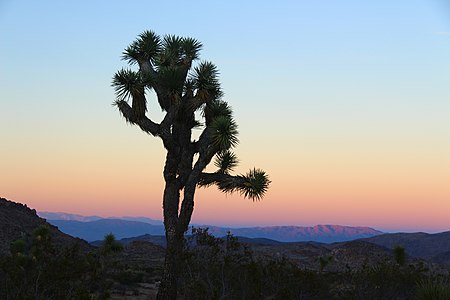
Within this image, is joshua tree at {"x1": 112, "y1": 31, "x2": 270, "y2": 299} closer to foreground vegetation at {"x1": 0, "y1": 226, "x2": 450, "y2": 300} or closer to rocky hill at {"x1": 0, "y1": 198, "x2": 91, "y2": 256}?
foreground vegetation at {"x1": 0, "y1": 226, "x2": 450, "y2": 300}

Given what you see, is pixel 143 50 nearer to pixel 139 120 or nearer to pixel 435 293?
pixel 139 120

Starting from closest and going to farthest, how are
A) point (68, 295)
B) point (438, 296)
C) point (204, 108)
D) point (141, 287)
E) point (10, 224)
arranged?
point (68, 295) → point (438, 296) → point (204, 108) → point (141, 287) → point (10, 224)

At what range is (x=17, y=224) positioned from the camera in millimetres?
42656

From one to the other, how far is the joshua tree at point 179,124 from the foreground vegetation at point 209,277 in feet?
5.90

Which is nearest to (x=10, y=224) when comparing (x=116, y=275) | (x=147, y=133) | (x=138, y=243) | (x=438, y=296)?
(x=138, y=243)

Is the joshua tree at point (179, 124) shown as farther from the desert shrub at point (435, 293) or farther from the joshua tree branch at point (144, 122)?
the desert shrub at point (435, 293)

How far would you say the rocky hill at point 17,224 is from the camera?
38.9 meters

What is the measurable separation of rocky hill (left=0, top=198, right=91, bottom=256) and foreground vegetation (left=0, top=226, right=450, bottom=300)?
25.8 metres

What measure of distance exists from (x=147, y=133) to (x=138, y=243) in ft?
119

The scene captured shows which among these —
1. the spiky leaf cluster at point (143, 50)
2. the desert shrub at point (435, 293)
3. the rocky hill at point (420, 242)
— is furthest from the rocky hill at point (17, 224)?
the rocky hill at point (420, 242)

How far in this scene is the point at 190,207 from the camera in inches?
618

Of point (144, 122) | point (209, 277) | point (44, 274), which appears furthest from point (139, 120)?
point (44, 274)

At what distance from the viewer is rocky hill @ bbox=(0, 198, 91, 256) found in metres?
38.9

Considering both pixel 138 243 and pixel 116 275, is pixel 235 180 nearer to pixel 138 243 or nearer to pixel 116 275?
pixel 116 275
